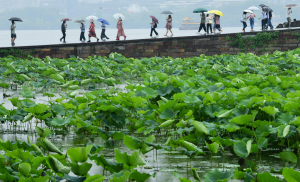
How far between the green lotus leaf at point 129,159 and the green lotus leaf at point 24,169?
1.45ft

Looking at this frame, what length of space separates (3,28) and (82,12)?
24.2 metres

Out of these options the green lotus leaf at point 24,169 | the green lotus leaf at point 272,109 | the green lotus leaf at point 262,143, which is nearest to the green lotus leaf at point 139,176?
the green lotus leaf at point 24,169

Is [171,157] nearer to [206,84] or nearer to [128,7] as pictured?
[206,84]

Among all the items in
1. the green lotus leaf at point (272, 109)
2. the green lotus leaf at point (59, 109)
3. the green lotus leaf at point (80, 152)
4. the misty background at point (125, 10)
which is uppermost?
the misty background at point (125, 10)

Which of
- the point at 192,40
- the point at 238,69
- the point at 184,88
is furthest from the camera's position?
the point at 192,40

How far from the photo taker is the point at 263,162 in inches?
108

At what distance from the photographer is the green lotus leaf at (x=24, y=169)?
1861mm

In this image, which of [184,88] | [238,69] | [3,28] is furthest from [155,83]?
[3,28]

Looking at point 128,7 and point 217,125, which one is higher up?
point 128,7

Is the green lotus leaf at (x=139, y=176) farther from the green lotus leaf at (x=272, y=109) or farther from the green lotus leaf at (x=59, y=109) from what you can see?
the green lotus leaf at (x=59, y=109)

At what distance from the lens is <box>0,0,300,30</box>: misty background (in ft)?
276

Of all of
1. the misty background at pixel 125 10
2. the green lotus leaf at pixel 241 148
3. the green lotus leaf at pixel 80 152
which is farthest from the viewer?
the misty background at pixel 125 10

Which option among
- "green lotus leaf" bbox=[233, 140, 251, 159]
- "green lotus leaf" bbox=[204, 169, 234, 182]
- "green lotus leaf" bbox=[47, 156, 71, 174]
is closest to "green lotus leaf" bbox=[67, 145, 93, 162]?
"green lotus leaf" bbox=[47, 156, 71, 174]

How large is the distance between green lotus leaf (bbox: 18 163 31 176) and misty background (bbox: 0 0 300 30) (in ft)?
279
